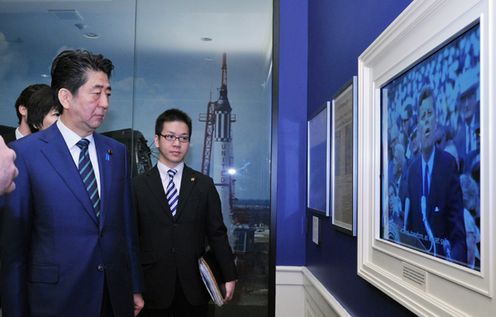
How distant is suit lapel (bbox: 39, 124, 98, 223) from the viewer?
6.23ft

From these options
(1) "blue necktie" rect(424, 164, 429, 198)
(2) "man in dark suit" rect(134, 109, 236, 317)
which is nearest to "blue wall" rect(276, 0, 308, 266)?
(2) "man in dark suit" rect(134, 109, 236, 317)

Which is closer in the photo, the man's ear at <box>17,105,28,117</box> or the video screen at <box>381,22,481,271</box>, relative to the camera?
the video screen at <box>381,22,481,271</box>

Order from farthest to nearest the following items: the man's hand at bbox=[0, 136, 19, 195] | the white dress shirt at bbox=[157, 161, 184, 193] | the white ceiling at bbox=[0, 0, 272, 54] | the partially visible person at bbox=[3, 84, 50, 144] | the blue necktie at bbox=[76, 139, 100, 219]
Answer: the white ceiling at bbox=[0, 0, 272, 54] < the partially visible person at bbox=[3, 84, 50, 144] < the white dress shirt at bbox=[157, 161, 184, 193] < the blue necktie at bbox=[76, 139, 100, 219] < the man's hand at bbox=[0, 136, 19, 195]

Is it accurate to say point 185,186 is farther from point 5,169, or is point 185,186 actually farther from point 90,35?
point 5,169

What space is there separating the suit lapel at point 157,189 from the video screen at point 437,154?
1.48 metres

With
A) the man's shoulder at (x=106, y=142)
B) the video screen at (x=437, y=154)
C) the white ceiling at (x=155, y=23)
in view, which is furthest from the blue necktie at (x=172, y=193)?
the video screen at (x=437, y=154)

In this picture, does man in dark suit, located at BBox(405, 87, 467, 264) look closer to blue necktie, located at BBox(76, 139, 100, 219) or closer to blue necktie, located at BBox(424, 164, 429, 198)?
blue necktie, located at BBox(424, 164, 429, 198)

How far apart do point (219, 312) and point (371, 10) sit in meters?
2.46

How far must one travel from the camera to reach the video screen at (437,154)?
100 cm

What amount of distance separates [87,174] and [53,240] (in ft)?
0.98

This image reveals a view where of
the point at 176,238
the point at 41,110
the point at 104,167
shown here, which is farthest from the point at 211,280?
the point at 41,110

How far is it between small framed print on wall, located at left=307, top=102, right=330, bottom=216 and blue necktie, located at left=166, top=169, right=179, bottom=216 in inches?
33.4

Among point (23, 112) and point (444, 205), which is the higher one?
point (23, 112)

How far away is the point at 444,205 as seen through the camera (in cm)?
114
